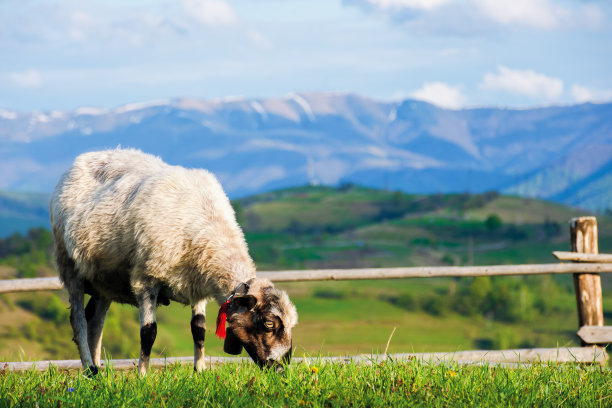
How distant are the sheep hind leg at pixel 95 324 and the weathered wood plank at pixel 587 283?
18.2 ft

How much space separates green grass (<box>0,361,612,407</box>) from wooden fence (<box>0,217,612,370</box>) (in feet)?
6.52

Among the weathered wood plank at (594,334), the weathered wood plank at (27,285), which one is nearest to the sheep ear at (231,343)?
the weathered wood plank at (27,285)

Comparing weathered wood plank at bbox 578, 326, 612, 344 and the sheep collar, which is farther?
weathered wood plank at bbox 578, 326, 612, 344

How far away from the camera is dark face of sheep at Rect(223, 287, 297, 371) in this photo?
5.29 metres

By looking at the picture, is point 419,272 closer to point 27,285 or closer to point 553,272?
point 553,272

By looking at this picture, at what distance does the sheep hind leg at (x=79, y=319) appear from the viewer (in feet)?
21.6

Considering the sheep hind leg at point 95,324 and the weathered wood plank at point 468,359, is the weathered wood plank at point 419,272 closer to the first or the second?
the weathered wood plank at point 468,359

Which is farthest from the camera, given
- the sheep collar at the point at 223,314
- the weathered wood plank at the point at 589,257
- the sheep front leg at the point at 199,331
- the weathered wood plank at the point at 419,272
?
the weathered wood plank at the point at 589,257

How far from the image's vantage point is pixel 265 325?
209 inches

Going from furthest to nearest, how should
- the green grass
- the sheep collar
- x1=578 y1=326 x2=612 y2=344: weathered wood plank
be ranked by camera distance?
x1=578 y1=326 x2=612 y2=344: weathered wood plank, the sheep collar, the green grass

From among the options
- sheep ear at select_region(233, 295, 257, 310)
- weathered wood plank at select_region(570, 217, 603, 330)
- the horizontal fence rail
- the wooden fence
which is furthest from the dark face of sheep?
weathered wood plank at select_region(570, 217, 603, 330)

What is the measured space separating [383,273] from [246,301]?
271 centimetres

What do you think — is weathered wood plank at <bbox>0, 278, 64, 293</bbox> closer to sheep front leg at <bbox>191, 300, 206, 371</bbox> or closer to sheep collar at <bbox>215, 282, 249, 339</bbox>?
sheep front leg at <bbox>191, 300, 206, 371</bbox>

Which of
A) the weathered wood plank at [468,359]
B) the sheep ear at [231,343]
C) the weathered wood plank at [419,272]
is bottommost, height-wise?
the weathered wood plank at [468,359]
